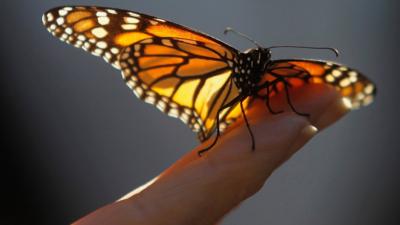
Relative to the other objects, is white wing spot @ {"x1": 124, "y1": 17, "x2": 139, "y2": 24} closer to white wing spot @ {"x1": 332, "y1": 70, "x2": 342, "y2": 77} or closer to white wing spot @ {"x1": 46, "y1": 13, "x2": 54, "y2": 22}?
white wing spot @ {"x1": 46, "y1": 13, "x2": 54, "y2": 22}

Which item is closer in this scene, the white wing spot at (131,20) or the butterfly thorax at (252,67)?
the butterfly thorax at (252,67)

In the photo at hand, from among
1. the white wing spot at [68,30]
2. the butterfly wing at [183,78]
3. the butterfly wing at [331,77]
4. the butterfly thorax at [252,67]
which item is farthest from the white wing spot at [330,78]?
the white wing spot at [68,30]

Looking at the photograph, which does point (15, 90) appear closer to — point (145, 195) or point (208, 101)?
point (208, 101)

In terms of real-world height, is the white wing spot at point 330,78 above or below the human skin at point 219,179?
above

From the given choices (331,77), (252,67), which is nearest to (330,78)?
(331,77)

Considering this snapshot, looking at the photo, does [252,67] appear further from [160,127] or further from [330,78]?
[160,127]

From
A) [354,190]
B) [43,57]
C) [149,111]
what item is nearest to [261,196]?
[354,190]

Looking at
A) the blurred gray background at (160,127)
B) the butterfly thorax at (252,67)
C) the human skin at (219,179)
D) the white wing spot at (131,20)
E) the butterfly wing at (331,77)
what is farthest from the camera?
the blurred gray background at (160,127)

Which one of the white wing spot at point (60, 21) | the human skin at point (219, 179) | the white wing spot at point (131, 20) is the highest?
the white wing spot at point (131, 20)

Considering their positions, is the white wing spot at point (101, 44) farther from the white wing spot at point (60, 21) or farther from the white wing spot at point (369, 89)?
the white wing spot at point (369, 89)
